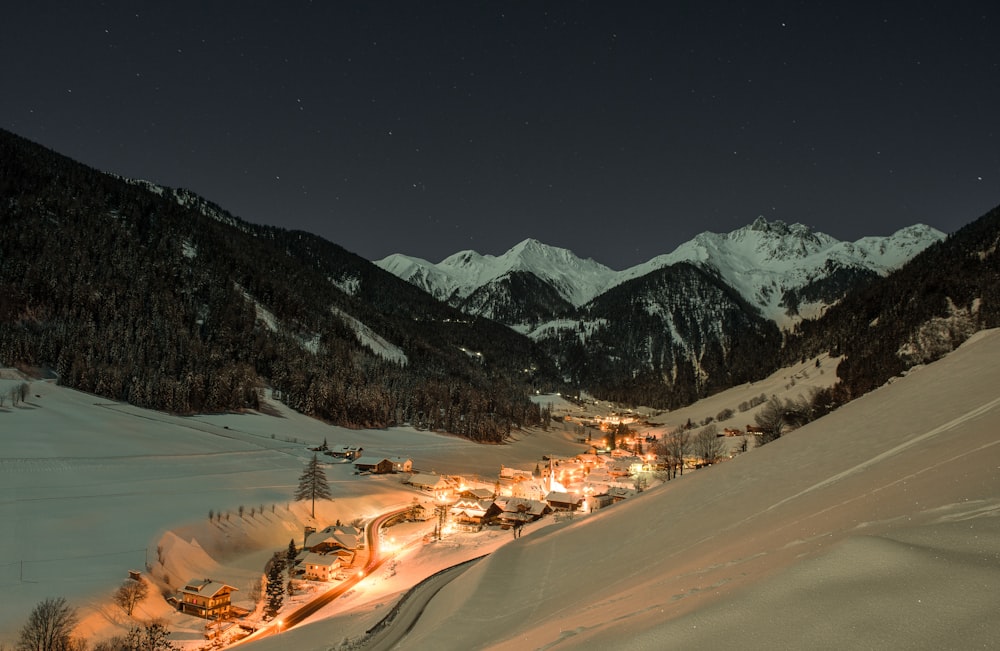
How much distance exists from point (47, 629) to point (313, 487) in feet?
80.6

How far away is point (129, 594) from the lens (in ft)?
79.0

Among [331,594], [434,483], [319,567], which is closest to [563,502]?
[434,483]

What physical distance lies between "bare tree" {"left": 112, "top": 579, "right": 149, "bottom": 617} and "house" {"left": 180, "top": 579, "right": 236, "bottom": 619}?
184cm

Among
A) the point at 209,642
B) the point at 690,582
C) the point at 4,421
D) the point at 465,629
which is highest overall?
the point at 4,421

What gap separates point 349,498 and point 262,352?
2657 inches

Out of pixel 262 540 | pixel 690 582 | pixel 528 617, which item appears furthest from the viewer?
pixel 262 540

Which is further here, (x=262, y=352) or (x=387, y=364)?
(x=387, y=364)

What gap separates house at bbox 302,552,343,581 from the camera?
31734mm

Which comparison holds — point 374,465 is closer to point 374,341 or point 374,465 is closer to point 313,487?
point 313,487

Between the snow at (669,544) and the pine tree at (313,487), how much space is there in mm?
1164

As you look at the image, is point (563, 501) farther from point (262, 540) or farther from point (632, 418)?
point (632, 418)

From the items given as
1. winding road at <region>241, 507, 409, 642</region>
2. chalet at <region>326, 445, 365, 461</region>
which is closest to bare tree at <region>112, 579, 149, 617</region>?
winding road at <region>241, 507, 409, 642</region>

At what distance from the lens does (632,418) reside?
152875 millimetres

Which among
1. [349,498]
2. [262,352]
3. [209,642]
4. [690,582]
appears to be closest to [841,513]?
[690,582]
